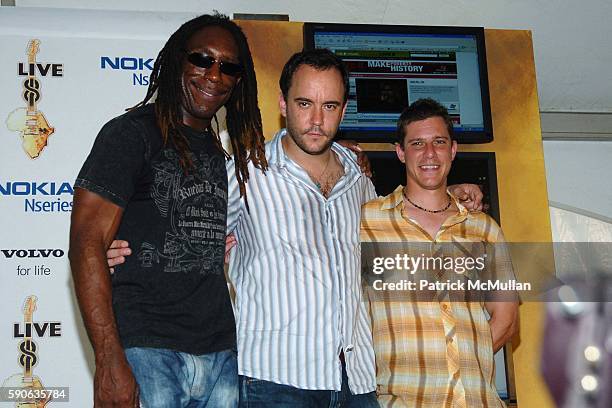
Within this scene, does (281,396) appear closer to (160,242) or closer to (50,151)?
(160,242)

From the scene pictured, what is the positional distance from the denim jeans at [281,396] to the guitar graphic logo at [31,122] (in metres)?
1.69

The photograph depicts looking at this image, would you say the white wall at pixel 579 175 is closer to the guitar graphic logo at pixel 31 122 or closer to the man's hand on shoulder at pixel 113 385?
the guitar graphic logo at pixel 31 122

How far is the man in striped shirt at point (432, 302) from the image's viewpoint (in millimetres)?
1924

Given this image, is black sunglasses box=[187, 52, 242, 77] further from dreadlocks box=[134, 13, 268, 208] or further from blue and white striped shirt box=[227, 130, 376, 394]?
blue and white striped shirt box=[227, 130, 376, 394]

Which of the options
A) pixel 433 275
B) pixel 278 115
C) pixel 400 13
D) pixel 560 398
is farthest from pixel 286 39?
pixel 560 398

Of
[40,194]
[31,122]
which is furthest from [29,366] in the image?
[31,122]

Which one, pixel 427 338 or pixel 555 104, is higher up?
pixel 555 104

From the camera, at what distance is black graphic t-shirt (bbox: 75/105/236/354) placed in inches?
59.5

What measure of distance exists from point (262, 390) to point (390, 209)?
67cm

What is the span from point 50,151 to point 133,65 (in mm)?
502

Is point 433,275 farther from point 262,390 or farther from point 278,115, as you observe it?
point 278,115

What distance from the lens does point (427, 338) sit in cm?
195

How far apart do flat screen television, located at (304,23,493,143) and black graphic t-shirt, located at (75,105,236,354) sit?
4.83 ft

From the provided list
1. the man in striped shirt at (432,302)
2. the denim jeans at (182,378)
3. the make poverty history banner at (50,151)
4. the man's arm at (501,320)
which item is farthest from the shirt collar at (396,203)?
the make poverty history banner at (50,151)
